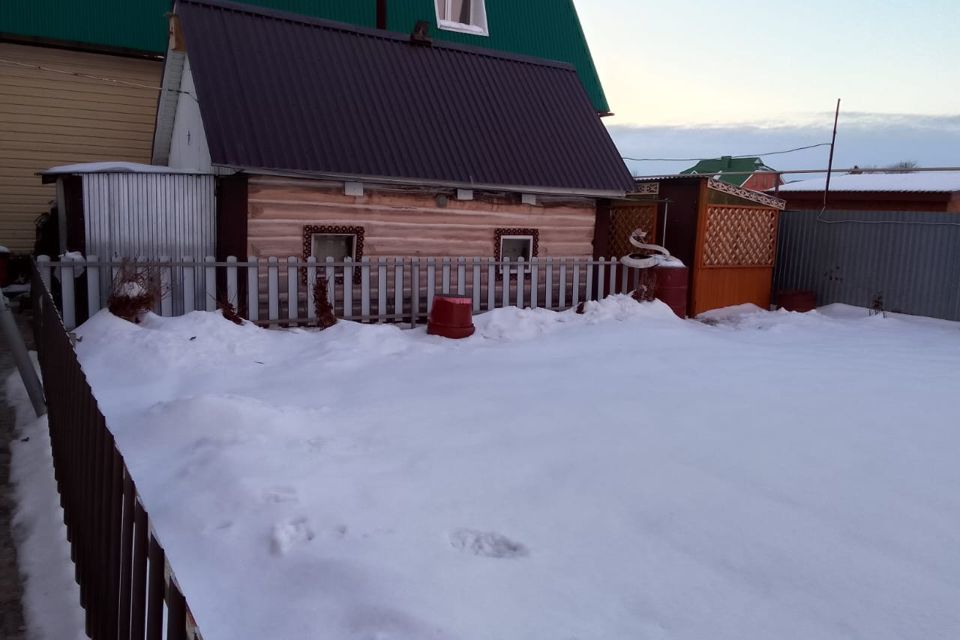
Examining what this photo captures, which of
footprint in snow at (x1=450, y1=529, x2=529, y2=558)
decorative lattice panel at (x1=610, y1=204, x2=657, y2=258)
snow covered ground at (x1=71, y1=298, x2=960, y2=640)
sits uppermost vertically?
decorative lattice panel at (x1=610, y1=204, x2=657, y2=258)

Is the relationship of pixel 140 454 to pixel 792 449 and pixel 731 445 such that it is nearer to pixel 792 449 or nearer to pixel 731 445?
pixel 731 445

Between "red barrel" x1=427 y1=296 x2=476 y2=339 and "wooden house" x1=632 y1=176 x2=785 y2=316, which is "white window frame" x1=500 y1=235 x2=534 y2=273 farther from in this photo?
"wooden house" x1=632 y1=176 x2=785 y2=316

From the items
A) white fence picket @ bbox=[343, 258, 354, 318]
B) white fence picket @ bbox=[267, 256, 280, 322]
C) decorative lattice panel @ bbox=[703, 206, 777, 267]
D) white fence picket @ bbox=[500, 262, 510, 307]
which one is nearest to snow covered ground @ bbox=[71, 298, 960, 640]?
white fence picket @ bbox=[267, 256, 280, 322]

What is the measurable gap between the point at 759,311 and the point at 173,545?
1396cm

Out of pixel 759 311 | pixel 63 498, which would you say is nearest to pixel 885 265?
pixel 759 311

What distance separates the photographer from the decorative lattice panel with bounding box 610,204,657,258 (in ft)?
50.6

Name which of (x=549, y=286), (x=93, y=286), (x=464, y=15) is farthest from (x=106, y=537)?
(x=464, y=15)

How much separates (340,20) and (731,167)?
17.9m

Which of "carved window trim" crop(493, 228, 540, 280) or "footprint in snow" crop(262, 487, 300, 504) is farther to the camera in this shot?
"carved window trim" crop(493, 228, 540, 280)

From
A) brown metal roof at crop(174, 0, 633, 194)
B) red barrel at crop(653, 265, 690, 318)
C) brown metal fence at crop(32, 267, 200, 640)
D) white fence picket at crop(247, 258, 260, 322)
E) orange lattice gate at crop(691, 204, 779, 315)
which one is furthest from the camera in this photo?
orange lattice gate at crop(691, 204, 779, 315)

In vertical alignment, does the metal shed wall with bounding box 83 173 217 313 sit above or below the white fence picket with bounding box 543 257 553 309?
above

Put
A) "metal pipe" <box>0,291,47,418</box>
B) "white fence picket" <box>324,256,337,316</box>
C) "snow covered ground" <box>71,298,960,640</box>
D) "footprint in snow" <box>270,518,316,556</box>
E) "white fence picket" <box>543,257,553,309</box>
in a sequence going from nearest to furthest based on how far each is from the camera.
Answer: "snow covered ground" <box>71,298,960,640</box> → "footprint in snow" <box>270,518,316,556</box> → "metal pipe" <box>0,291,47,418</box> → "white fence picket" <box>324,256,337,316</box> → "white fence picket" <box>543,257,553,309</box>

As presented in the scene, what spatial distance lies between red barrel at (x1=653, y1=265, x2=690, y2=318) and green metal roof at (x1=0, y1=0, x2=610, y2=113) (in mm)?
10338

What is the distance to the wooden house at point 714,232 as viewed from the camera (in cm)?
1475
